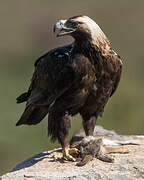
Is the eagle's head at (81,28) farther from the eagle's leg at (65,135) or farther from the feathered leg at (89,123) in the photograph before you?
the feathered leg at (89,123)

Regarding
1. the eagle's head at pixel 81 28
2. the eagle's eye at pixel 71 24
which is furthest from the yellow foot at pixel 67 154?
the eagle's eye at pixel 71 24

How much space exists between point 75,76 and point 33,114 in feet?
4.61

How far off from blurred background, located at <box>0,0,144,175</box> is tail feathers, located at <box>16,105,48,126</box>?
540 centimetres

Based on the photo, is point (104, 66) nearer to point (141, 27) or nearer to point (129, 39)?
point (129, 39)

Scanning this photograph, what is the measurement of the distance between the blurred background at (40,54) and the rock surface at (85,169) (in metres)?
6.26

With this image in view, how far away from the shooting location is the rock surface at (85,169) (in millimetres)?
9406

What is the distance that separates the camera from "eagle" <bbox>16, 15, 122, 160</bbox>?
9977 millimetres

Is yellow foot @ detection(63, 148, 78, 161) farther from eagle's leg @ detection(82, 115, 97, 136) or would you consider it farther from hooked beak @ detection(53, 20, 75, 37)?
hooked beak @ detection(53, 20, 75, 37)

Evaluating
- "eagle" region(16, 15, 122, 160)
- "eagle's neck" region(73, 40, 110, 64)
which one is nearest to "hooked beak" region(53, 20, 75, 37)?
"eagle" region(16, 15, 122, 160)

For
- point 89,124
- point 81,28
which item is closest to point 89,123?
point 89,124

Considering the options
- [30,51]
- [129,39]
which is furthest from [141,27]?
[30,51]

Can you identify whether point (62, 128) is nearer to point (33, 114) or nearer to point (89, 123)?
point (89, 123)

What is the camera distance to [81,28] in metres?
9.94

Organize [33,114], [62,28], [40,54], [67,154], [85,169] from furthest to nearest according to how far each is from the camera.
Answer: [40,54]
[33,114]
[67,154]
[62,28]
[85,169]
